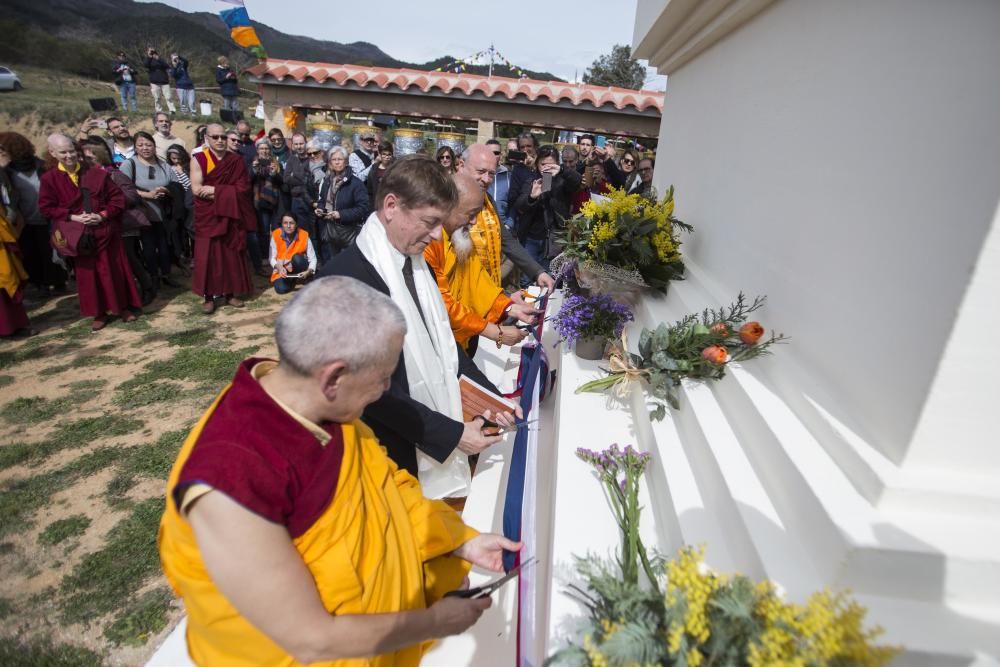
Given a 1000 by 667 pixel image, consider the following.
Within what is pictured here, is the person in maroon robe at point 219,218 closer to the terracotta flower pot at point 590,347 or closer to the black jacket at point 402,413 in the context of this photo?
the black jacket at point 402,413

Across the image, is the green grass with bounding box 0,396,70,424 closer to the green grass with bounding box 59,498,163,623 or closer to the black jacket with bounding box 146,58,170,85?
the green grass with bounding box 59,498,163,623

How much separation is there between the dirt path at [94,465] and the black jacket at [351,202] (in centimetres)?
173

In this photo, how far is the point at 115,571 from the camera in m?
2.69

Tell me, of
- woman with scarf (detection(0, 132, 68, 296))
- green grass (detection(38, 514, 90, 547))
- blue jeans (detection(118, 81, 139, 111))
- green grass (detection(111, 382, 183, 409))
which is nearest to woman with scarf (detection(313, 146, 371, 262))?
green grass (detection(111, 382, 183, 409))

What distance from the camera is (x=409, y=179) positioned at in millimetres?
2107

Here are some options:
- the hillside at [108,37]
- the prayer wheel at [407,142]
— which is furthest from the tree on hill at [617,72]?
the prayer wheel at [407,142]

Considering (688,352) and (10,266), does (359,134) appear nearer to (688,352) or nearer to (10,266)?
(10,266)

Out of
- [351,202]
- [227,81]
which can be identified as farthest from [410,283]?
[227,81]

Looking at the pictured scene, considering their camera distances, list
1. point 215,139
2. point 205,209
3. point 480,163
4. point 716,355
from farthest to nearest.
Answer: point 215,139, point 205,209, point 480,163, point 716,355

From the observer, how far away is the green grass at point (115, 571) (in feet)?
8.19

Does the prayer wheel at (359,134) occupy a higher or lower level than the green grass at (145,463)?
higher

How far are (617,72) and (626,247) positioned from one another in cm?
5330

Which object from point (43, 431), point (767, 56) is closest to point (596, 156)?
point (767, 56)

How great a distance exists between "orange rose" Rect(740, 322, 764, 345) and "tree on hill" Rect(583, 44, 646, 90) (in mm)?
49844
